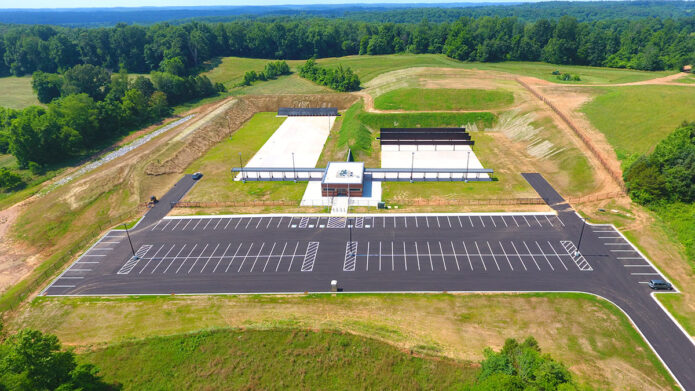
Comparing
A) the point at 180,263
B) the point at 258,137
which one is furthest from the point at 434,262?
the point at 258,137

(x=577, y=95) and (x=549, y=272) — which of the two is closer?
(x=549, y=272)

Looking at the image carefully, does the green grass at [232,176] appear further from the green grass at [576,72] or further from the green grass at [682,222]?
the green grass at [576,72]

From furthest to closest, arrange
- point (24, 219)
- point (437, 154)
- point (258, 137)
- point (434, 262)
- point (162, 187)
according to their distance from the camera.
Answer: point (258, 137), point (437, 154), point (162, 187), point (24, 219), point (434, 262)

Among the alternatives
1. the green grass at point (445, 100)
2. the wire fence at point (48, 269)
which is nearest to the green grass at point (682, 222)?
the green grass at point (445, 100)

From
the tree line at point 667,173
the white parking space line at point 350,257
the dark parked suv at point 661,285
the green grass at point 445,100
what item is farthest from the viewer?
the green grass at point 445,100

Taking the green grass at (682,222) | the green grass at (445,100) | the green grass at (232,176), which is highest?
the green grass at (445,100)

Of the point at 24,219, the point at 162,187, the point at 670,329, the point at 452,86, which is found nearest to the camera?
the point at 670,329

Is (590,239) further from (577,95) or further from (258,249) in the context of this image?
(577,95)

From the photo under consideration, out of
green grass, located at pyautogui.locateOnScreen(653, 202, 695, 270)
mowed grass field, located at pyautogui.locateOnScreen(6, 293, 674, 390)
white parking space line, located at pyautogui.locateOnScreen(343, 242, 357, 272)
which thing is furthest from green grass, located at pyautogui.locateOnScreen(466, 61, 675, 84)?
white parking space line, located at pyautogui.locateOnScreen(343, 242, 357, 272)
